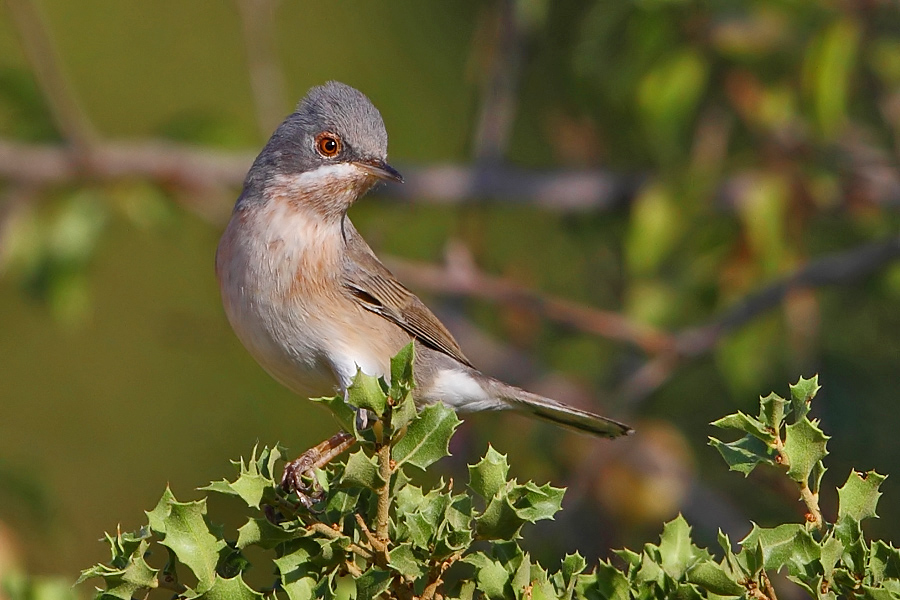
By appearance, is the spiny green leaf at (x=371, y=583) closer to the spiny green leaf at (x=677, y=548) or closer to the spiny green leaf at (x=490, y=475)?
Result: the spiny green leaf at (x=490, y=475)

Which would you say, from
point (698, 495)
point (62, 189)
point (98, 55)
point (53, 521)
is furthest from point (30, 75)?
point (698, 495)

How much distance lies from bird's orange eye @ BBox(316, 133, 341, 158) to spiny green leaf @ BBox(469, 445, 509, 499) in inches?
65.8

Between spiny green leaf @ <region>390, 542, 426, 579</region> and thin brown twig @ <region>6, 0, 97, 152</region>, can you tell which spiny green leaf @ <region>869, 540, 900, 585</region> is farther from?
thin brown twig @ <region>6, 0, 97, 152</region>

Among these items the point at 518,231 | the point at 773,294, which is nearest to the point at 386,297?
the point at 773,294

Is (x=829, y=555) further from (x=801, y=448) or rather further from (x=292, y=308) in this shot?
(x=292, y=308)

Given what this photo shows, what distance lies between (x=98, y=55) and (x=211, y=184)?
2.01 metres

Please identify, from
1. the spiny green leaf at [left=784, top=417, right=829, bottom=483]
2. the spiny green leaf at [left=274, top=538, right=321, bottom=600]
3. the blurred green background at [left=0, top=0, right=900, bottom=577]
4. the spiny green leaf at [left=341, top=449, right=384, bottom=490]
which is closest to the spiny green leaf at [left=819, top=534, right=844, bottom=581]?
the spiny green leaf at [left=784, top=417, right=829, bottom=483]

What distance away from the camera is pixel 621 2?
421 centimetres

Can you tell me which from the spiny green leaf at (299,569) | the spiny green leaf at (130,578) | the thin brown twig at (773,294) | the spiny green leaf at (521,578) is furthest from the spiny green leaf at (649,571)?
the thin brown twig at (773,294)

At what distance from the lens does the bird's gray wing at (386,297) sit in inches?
135

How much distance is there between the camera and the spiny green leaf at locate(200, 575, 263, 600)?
72.7 inches

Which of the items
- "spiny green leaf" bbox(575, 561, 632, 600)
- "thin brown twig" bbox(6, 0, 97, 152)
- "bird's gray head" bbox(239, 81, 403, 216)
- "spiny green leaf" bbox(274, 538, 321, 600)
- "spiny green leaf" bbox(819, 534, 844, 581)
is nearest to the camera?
"spiny green leaf" bbox(819, 534, 844, 581)

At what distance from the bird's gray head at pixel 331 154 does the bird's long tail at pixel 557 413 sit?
79cm

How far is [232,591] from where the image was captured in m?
1.85
